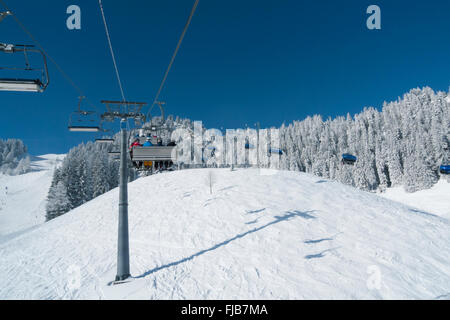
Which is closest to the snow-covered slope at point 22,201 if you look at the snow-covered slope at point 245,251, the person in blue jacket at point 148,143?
the snow-covered slope at point 245,251

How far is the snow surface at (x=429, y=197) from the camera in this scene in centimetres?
4703

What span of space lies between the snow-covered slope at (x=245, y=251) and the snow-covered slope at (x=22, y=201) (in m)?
39.9

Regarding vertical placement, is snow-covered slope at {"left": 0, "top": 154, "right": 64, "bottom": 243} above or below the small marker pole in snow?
below

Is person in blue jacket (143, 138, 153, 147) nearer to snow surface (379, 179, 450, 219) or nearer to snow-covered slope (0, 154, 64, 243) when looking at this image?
snow-covered slope (0, 154, 64, 243)

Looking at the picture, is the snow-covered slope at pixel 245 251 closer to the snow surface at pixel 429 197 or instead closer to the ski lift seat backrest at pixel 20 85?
the ski lift seat backrest at pixel 20 85

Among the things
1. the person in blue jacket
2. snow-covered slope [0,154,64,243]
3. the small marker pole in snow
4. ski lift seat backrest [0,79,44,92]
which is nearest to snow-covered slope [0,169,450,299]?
the small marker pole in snow

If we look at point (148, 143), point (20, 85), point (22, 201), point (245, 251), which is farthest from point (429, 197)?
point (22, 201)

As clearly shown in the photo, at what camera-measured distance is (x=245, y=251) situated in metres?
10.7

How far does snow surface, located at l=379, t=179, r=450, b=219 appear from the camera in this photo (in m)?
47.0

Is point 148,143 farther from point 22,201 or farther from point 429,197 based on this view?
point 22,201

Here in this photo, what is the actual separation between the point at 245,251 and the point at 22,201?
101473 mm

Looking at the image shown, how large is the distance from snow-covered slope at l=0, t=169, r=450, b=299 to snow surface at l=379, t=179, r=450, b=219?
141ft
